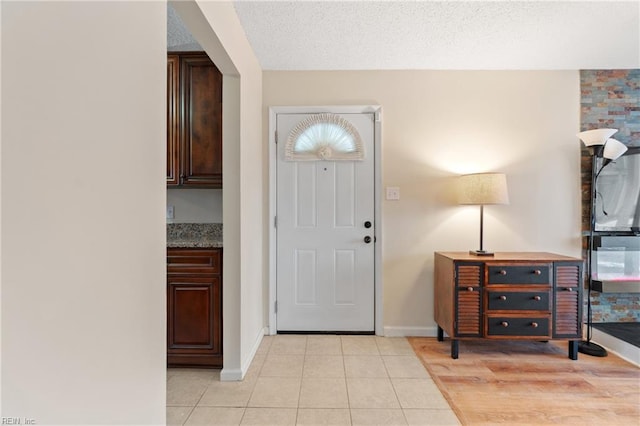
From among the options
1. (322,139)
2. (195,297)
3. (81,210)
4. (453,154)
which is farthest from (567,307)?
(81,210)

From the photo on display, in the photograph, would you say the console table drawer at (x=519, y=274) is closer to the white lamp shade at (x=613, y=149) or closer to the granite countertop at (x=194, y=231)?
the white lamp shade at (x=613, y=149)

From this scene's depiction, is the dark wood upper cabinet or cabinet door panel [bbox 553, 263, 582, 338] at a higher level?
the dark wood upper cabinet

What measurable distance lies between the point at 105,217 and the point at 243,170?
4.71ft

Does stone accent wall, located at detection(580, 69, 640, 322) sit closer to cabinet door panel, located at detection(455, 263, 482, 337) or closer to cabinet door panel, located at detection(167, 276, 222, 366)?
cabinet door panel, located at detection(455, 263, 482, 337)

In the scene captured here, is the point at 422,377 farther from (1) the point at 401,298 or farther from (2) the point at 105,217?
(2) the point at 105,217

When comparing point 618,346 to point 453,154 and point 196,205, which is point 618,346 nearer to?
point 453,154

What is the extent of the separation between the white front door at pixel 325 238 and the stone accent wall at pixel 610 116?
197cm

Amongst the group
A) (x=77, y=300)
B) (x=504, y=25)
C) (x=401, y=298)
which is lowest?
(x=401, y=298)

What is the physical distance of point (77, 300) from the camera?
76cm

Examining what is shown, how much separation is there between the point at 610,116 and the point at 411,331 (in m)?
2.72

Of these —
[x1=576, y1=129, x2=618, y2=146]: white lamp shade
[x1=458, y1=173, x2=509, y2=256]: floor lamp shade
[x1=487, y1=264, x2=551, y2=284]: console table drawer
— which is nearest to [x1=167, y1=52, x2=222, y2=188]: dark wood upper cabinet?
[x1=458, y1=173, x2=509, y2=256]: floor lamp shade


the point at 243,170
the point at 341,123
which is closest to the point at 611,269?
the point at 341,123

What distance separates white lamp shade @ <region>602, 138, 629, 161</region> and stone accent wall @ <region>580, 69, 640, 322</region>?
8.5 inches

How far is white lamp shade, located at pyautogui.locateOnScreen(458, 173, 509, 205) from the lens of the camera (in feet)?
8.27
